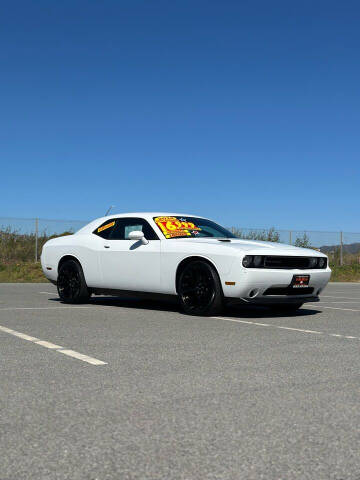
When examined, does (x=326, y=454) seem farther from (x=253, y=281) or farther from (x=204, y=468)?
(x=253, y=281)

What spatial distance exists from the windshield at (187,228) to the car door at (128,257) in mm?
199

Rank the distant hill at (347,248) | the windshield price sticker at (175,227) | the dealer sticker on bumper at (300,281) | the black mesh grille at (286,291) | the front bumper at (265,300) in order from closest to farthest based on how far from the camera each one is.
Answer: the front bumper at (265,300) → the black mesh grille at (286,291) → the dealer sticker on bumper at (300,281) → the windshield price sticker at (175,227) → the distant hill at (347,248)

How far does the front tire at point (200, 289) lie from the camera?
8.45 m

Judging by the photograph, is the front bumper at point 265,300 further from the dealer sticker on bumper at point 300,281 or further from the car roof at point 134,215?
the car roof at point 134,215

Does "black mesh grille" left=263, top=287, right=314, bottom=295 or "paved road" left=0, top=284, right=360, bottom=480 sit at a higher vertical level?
"black mesh grille" left=263, top=287, right=314, bottom=295

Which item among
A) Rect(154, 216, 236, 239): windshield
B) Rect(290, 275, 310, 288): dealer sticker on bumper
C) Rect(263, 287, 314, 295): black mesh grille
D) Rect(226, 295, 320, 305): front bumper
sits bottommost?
Rect(226, 295, 320, 305): front bumper

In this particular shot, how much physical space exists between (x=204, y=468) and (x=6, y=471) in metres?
0.84

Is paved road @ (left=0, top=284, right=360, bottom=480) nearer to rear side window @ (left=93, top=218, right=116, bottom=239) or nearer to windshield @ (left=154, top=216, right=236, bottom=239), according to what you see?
windshield @ (left=154, top=216, right=236, bottom=239)

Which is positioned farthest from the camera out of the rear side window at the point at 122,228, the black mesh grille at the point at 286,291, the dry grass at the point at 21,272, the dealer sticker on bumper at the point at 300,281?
the dry grass at the point at 21,272

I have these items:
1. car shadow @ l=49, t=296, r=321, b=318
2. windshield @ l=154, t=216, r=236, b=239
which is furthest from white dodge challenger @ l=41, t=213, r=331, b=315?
car shadow @ l=49, t=296, r=321, b=318

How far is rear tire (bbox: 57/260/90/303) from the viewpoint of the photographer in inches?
410

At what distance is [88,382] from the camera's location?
4.36 m

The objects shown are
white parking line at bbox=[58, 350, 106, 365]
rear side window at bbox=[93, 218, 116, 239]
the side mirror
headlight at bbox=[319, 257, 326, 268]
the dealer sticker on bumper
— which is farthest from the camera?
rear side window at bbox=[93, 218, 116, 239]

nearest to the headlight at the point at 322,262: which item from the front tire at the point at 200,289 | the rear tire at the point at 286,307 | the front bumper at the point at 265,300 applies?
the front bumper at the point at 265,300
